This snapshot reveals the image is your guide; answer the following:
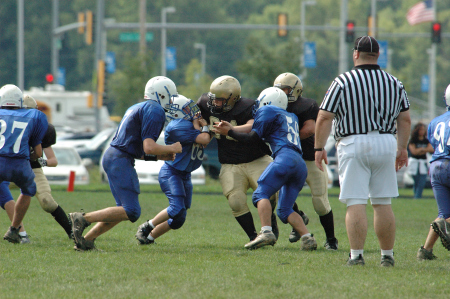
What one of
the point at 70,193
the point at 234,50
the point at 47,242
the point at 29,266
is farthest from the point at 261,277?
the point at 234,50

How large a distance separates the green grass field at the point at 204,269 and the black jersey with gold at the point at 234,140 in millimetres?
1022

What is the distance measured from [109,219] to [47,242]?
55.4 inches

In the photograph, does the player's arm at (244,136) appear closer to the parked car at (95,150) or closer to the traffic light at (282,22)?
the parked car at (95,150)

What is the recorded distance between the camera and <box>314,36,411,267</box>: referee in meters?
5.99

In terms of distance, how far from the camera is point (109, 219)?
6.92 metres

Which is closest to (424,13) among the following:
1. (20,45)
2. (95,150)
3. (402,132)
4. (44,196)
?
(95,150)

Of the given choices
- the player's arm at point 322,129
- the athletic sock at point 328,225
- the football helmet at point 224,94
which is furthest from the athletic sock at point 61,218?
the player's arm at point 322,129

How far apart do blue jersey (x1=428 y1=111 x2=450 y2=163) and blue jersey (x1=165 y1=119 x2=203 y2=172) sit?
8.11ft

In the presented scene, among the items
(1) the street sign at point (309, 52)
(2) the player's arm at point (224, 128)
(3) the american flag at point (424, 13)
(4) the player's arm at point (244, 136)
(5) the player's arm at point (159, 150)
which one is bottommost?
(5) the player's arm at point (159, 150)

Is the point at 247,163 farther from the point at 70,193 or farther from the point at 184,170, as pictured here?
the point at 70,193

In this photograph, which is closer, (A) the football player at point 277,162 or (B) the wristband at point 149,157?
(B) the wristband at point 149,157

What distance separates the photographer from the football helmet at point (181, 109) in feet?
24.1

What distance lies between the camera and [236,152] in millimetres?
7754

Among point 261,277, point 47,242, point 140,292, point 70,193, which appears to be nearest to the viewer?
point 140,292
